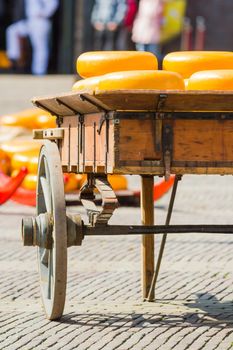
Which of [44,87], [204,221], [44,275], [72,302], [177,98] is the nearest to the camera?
[177,98]

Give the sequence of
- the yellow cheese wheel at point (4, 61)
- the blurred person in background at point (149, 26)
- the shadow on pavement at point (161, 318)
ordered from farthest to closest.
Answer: the yellow cheese wheel at point (4, 61) → the blurred person in background at point (149, 26) → the shadow on pavement at point (161, 318)

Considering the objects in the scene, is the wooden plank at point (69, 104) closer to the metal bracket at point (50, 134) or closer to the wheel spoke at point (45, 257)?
the metal bracket at point (50, 134)

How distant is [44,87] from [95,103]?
19.5 metres

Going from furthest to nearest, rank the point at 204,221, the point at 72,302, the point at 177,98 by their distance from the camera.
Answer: the point at 204,221 → the point at 72,302 → the point at 177,98

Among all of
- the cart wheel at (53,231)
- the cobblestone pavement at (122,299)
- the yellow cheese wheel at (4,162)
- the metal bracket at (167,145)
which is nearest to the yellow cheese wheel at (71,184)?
the yellow cheese wheel at (4,162)

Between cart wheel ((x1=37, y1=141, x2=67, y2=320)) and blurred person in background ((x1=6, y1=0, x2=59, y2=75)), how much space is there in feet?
75.8

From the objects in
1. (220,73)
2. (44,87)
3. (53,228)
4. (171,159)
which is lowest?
(44,87)

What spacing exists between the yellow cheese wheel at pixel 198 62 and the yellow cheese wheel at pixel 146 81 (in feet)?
2.13

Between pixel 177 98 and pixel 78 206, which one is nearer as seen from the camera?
pixel 177 98

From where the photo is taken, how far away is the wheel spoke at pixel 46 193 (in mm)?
6729

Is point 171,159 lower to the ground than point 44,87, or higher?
higher

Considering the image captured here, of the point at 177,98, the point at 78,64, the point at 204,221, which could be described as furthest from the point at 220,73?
the point at 204,221

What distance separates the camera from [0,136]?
15352 millimetres

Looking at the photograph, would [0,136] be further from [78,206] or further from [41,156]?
[41,156]
